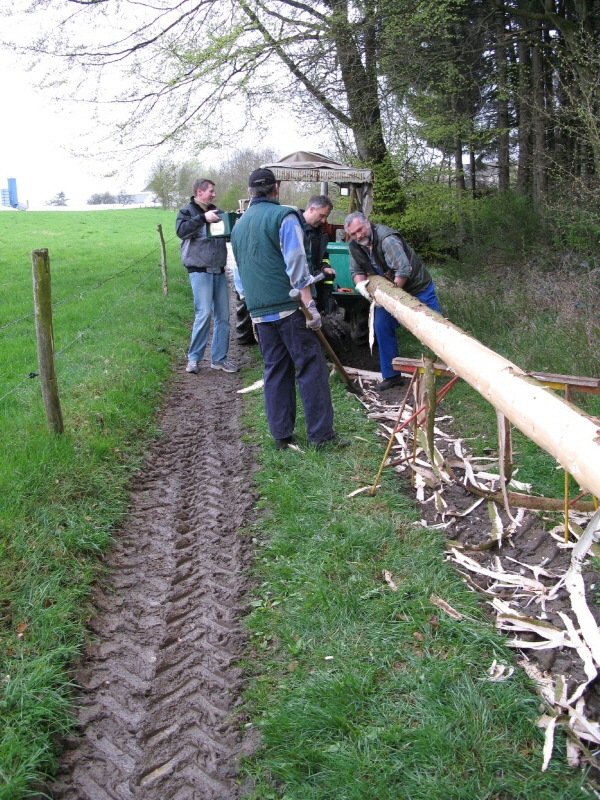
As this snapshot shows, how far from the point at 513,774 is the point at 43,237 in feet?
94.0

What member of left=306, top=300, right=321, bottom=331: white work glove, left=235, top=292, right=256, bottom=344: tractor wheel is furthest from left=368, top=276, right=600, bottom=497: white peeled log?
left=235, top=292, right=256, bottom=344: tractor wheel

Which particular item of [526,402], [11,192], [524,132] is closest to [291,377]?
[526,402]

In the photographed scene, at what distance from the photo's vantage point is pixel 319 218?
6.16 m

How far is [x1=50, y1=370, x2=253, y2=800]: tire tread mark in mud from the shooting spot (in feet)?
8.30

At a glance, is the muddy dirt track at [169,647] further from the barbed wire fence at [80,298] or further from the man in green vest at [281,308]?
the barbed wire fence at [80,298]

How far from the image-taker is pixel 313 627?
126 inches

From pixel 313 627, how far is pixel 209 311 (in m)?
5.19

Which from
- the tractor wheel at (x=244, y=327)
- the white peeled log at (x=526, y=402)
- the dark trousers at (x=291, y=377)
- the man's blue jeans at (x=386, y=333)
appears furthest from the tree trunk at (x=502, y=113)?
the white peeled log at (x=526, y=402)

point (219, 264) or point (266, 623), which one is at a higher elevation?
point (219, 264)

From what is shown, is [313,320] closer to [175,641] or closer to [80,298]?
[175,641]

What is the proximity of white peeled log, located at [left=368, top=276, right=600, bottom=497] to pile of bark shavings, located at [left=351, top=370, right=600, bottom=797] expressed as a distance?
0.88 ft

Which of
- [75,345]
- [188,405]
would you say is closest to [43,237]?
[75,345]

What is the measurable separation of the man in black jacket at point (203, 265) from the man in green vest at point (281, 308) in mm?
2283

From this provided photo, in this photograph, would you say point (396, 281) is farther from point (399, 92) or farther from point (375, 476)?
point (399, 92)
